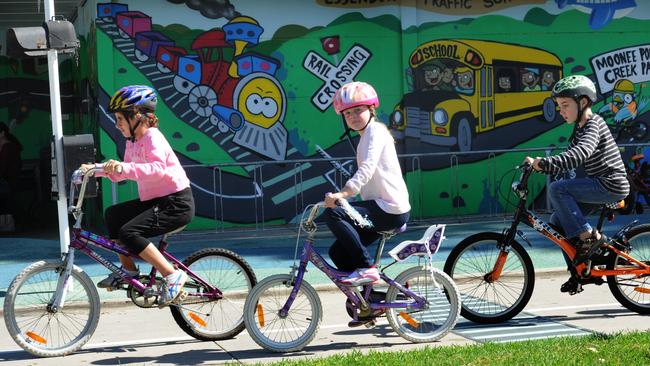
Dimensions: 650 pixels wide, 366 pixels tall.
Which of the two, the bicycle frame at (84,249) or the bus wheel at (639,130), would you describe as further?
the bus wheel at (639,130)

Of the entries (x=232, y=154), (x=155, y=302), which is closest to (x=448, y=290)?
(x=155, y=302)

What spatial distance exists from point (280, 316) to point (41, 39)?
3971 millimetres

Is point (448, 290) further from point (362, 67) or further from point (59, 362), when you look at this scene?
point (362, 67)

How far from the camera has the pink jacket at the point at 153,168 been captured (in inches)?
281

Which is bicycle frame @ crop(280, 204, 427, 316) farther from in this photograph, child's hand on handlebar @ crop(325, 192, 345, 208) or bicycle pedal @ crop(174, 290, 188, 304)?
bicycle pedal @ crop(174, 290, 188, 304)

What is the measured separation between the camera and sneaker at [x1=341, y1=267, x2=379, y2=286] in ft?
23.4

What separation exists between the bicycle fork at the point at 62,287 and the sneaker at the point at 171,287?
629 millimetres

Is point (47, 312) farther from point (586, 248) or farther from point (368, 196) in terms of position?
point (586, 248)

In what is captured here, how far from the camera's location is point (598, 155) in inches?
318

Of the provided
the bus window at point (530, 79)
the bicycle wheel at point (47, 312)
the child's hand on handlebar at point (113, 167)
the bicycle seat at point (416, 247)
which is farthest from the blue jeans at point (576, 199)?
the bus window at point (530, 79)

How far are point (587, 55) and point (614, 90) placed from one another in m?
0.75

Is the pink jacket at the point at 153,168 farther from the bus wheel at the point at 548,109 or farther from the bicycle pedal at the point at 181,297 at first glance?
the bus wheel at the point at 548,109

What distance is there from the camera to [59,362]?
7.07 m

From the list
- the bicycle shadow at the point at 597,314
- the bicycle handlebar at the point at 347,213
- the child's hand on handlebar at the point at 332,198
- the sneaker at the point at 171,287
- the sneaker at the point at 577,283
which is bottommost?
the bicycle shadow at the point at 597,314
